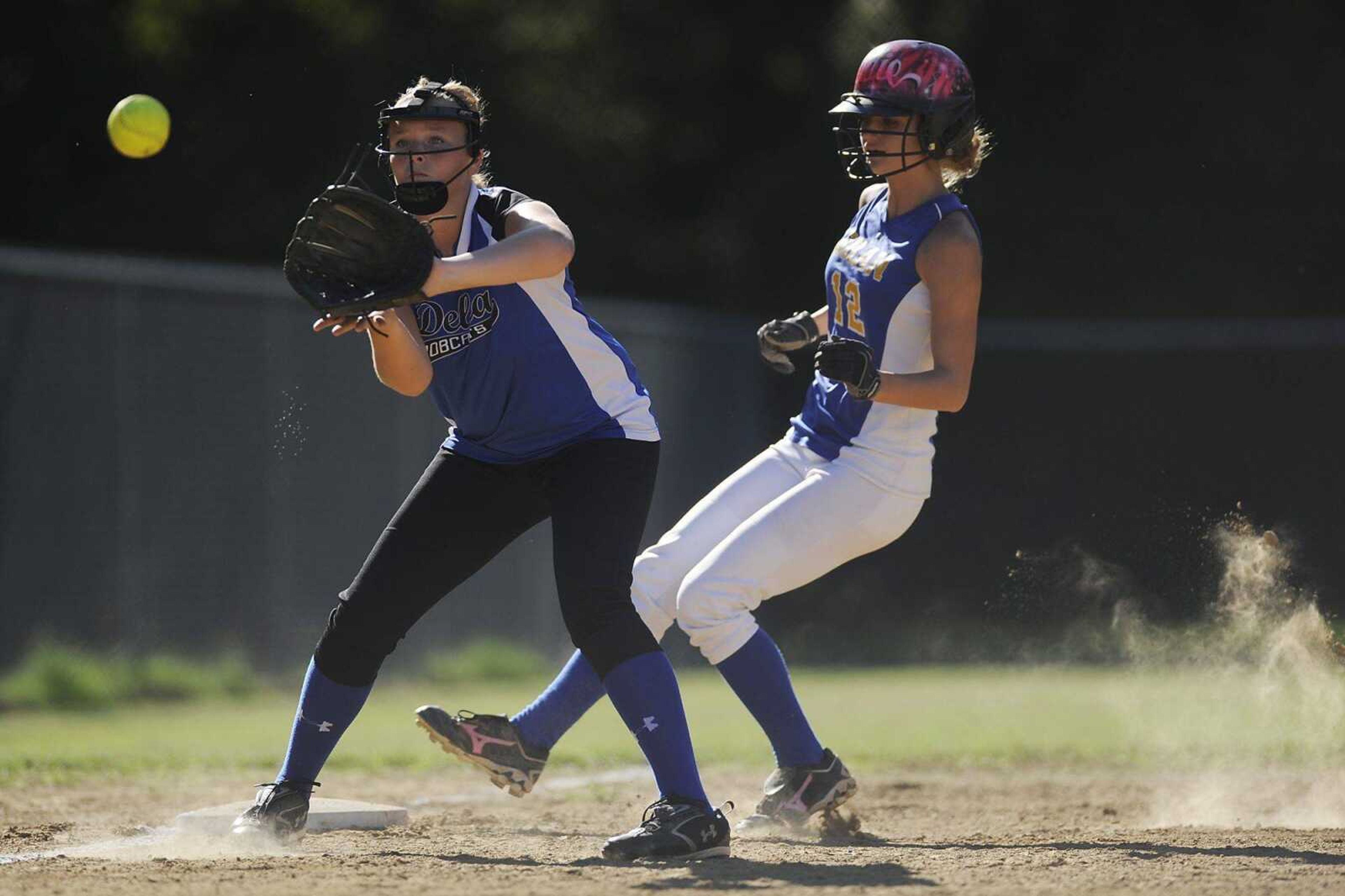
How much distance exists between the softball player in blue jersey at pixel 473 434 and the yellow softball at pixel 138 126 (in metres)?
1.77

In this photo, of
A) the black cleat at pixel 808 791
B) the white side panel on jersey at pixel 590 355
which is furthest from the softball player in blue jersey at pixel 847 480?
the white side panel on jersey at pixel 590 355

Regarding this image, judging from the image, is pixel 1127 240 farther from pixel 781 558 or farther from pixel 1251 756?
pixel 781 558

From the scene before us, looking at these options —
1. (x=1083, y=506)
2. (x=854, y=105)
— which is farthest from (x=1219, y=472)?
(x=854, y=105)

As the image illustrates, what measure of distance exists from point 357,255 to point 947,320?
5.27ft

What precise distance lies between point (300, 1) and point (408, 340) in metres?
14.3

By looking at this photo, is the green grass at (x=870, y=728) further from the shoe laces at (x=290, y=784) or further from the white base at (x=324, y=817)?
the shoe laces at (x=290, y=784)

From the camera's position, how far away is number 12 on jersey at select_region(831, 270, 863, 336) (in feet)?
16.9

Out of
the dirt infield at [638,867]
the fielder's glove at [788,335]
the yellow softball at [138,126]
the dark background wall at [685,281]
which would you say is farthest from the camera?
the dark background wall at [685,281]

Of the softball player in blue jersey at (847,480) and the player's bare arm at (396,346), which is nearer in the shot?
the player's bare arm at (396,346)

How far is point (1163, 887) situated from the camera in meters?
3.93

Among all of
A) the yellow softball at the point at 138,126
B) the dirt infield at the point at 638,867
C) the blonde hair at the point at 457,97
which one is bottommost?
the dirt infield at the point at 638,867

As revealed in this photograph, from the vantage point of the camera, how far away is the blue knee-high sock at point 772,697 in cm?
494

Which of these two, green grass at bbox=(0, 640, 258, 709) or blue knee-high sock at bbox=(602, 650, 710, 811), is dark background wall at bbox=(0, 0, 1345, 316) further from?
blue knee-high sock at bbox=(602, 650, 710, 811)

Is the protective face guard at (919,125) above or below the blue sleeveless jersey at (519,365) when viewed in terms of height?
above
